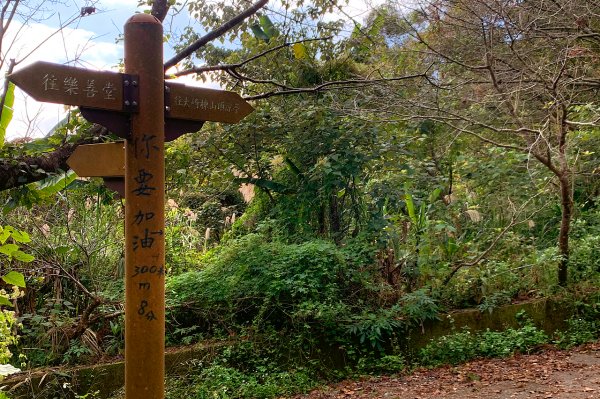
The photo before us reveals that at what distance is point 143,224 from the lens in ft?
8.96

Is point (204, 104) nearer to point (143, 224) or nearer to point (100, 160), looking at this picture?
point (100, 160)

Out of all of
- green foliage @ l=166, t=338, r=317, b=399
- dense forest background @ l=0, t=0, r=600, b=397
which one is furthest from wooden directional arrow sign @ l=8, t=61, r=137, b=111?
green foliage @ l=166, t=338, r=317, b=399

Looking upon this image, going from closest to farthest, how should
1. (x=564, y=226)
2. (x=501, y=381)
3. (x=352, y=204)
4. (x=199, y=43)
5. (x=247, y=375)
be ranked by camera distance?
(x=199, y=43)
(x=501, y=381)
(x=247, y=375)
(x=564, y=226)
(x=352, y=204)

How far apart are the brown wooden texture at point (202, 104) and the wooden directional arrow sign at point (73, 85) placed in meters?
0.24

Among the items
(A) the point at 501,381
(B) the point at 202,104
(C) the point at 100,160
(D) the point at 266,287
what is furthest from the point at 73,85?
(A) the point at 501,381

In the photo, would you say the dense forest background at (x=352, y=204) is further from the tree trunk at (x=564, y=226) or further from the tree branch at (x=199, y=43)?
the tree branch at (x=199, y=43)

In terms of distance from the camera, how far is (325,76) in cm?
834

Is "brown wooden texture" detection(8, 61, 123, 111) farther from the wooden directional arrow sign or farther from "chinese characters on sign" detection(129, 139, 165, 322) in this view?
"chinese characters on sign" detection(129, 139, 165, 322)

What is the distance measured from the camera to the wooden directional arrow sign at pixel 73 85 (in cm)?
252

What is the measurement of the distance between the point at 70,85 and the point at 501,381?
4.87m

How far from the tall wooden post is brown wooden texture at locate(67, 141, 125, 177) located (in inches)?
8.9

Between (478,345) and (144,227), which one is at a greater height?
(144,227)

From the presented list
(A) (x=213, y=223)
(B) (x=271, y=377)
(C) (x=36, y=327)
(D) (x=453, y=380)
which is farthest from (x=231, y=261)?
(A) (x=213, y=223)

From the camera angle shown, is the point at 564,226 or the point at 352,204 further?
the point at 352,204
